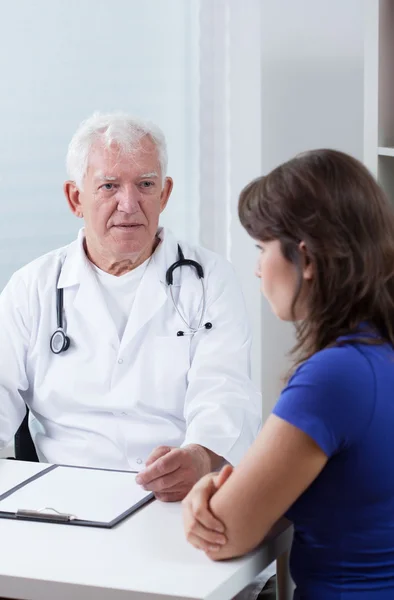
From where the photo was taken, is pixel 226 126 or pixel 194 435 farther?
pixel 226 126

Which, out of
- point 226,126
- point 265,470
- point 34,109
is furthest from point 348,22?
point 265,470

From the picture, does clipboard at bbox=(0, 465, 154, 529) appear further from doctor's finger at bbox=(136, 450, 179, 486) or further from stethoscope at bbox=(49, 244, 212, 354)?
stethoscope at bbox=(49, 244, 212, 354)

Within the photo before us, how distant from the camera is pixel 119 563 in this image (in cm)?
125

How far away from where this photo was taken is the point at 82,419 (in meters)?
2.08

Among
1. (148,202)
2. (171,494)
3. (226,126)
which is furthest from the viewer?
(226,126)

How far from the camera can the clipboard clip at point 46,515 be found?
4.66 ft

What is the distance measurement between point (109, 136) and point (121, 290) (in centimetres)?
38

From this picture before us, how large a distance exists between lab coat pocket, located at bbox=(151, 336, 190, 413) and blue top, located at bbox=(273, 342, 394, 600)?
0.83 m

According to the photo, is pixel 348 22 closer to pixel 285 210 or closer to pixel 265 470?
pixel 285 210

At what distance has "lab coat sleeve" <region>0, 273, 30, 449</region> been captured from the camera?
207 cm

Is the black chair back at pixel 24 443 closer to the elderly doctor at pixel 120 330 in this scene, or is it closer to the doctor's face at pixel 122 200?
the elderly doctor at pixel 120 330

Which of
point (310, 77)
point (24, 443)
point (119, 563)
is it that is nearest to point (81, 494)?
point (119, 563)

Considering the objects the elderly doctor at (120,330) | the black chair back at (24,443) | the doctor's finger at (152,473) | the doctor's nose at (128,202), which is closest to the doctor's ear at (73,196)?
the elderly doctor at (120,330)

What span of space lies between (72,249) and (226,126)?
1246 mm
